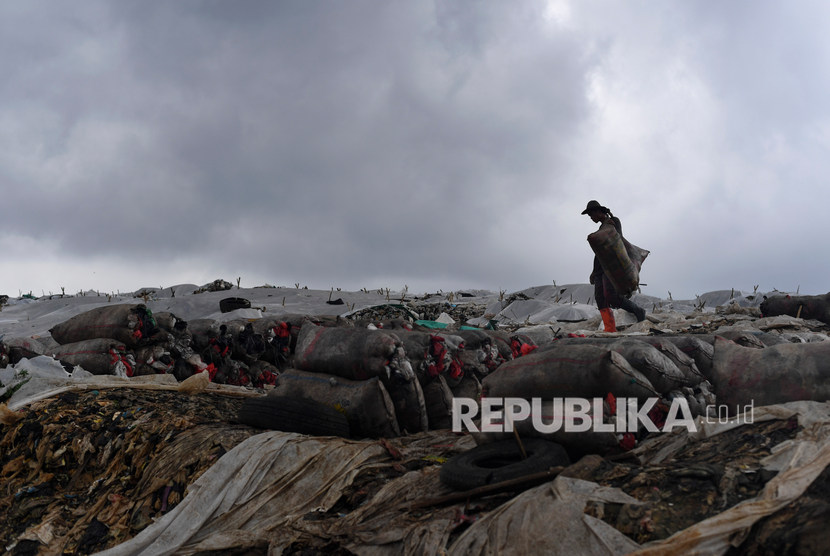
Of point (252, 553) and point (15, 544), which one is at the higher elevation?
point (252, 553)

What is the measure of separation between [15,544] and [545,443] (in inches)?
132

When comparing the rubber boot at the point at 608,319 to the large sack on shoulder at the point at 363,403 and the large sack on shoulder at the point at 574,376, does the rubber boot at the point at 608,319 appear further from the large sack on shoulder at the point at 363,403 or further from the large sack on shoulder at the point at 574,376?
the large sack on shoulder at the point at 574,376

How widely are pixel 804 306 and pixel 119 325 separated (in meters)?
A: 11.4

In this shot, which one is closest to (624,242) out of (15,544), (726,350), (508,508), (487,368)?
(487,368)

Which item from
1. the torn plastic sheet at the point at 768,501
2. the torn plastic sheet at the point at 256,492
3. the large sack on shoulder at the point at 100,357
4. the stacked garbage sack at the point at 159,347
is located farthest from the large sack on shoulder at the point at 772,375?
the large sack on shoulder at the point at 100,357

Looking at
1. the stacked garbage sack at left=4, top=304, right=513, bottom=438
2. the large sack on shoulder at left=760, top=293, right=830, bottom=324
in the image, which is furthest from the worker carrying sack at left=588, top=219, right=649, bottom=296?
the large sack on shoulder at left=760, top=293, right=830, bottom=324

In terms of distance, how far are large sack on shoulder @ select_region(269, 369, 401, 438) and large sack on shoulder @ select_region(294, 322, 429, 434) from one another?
0.29 feet

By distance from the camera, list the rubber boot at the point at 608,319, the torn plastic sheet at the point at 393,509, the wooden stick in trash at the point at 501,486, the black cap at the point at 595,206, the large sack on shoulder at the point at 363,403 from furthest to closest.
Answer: the rubber boot at the point at 608,319 < the black cap at the point at 595,206 < the large sack on shoulder at the point at 363,403 < the wooden stick in trash at the point at 501,486 < the torn plastic sheet at the point at 393,509

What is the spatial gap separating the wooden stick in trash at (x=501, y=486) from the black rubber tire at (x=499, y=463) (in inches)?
2.0

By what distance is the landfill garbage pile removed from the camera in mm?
2061

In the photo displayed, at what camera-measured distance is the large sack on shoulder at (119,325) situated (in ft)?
21.3

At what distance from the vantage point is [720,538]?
1.65 meters

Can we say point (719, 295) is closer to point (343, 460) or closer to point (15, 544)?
point (343, 460)
